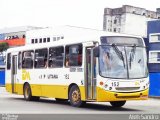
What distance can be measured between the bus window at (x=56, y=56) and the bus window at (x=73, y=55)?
50cm

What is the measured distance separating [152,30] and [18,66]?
38309 millimetres

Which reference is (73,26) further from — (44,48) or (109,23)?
(44,48)

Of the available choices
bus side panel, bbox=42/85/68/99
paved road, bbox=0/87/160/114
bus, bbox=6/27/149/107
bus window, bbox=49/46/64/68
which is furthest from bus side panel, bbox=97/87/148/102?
bus window, bbox=49/46/64/68

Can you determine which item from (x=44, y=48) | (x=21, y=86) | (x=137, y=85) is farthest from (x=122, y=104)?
(x=21, y=86)

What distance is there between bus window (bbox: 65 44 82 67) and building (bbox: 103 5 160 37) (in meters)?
72.4

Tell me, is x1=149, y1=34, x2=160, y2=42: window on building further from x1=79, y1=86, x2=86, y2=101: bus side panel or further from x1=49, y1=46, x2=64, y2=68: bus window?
x1=79, y1=86, x2=86, y2=101: bus side panel

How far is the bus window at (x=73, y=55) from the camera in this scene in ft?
63.4

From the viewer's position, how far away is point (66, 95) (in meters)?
20.2

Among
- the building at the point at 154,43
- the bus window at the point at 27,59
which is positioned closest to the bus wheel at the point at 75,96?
the bus window at the point at 27,59

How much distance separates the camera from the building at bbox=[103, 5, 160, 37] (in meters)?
95.7

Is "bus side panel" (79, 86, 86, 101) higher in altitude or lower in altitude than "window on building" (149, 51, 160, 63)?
lower

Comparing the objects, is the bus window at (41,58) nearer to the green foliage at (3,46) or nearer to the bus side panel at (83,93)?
the bus side panel at (83,93)

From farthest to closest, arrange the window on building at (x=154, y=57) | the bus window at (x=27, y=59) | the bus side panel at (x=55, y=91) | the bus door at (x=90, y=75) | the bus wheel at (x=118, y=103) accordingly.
A: the window on building at (x=154, y=57) < the bus window at (x=27, y=59) < the bus side panel at (x=55, y=91) < the bus wheel at (x=118, y=103) < the bus door at (x=90, y=75)

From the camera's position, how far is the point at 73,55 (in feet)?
64.7
